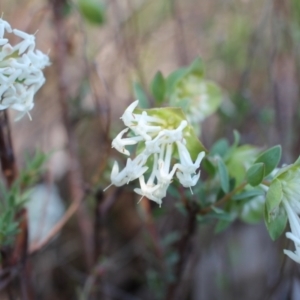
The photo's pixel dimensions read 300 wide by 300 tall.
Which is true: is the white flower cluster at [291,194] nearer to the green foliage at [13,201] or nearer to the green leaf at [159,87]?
the green leaf at [159,87]

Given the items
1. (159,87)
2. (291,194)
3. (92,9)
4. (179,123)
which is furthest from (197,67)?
(92,9)

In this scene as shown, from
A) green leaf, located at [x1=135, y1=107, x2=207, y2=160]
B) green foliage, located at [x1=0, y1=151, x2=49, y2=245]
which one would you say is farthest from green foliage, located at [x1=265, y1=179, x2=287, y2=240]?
green foliage, located at [x1=0, y1=151, x2=49, y2=245]

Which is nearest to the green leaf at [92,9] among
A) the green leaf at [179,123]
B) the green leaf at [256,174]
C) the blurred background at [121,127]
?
the blurred background at [121,127]

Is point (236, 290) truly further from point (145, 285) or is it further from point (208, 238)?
point (145, 285)

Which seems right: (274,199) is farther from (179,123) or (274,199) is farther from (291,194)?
(179,123)

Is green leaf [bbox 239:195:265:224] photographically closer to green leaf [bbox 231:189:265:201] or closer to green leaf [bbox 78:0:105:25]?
green leaf [bbox 231:189:265:201]

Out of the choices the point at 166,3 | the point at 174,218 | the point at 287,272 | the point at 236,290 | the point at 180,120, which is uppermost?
the point at 166,3

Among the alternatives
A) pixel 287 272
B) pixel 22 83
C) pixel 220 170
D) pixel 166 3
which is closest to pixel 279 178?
pixel 220 170
